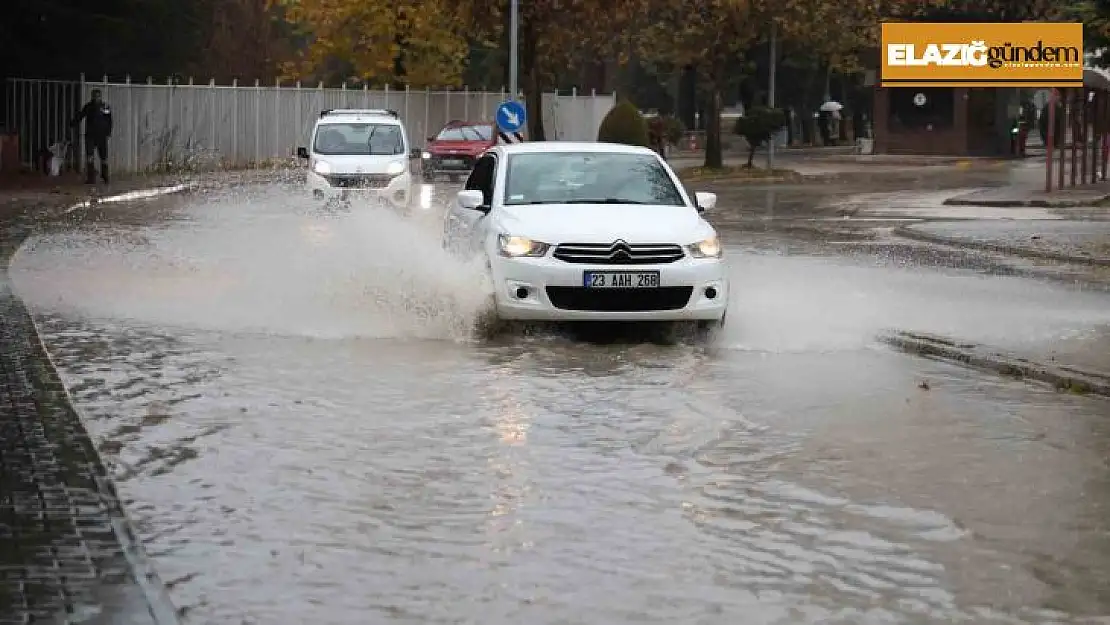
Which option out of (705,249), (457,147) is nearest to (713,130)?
(457,147)

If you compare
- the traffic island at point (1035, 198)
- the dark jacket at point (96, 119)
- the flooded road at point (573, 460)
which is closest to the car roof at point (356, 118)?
the dark jacket at point (96, 119)

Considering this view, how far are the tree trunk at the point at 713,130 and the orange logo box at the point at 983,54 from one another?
194 inches

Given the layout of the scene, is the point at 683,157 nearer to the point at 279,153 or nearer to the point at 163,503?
the point at 279,153

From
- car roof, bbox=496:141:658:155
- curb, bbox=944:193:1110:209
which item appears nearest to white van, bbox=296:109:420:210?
curb, bbox=944:193:1110:209

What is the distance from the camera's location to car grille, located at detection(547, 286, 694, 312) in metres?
14.1

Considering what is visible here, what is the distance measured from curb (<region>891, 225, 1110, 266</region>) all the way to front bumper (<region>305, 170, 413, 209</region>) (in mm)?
7578

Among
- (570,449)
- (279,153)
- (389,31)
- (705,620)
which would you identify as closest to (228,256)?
(570,449)

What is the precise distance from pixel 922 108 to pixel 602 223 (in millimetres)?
63786

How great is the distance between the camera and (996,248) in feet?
83.3

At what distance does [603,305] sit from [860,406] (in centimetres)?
303

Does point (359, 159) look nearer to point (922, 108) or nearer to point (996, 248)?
point (996, 248)

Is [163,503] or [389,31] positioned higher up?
[389,31]

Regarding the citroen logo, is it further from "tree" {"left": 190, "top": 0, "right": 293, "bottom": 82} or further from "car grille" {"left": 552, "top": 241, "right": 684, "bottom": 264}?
"tree" {"left": 190, "top": 0, "right": 293, "bottom": 82}

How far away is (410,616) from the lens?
652cm
